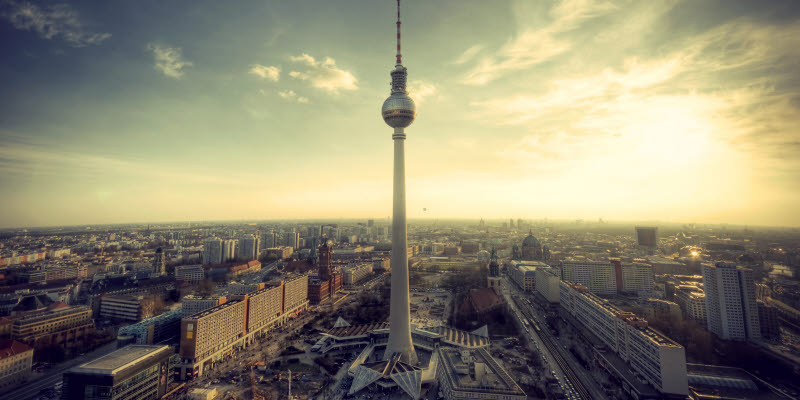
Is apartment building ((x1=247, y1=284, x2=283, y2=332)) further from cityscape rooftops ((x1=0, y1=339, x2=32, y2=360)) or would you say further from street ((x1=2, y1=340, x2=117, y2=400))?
cityscape rooftops ((x1=0, y1=339, x2=32, y2=360))

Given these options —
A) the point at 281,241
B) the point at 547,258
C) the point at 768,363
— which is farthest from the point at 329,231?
the point at 768,363

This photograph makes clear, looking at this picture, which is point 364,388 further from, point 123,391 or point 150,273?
point 150,273

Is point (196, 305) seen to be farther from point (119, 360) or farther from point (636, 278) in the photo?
point (636, 278)

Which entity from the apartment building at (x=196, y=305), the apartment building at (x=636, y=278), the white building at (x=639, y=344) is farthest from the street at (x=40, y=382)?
the apartment building at (x=636, y=278)

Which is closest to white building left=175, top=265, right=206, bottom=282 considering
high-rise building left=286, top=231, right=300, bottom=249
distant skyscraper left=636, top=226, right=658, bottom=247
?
high-rise building left=286, top=231, right=300, bottom=249

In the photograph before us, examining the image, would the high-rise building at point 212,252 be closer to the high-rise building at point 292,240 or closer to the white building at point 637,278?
the high-rise building at point 292,240

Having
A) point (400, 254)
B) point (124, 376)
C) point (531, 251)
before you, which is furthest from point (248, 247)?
point (531, 251)
